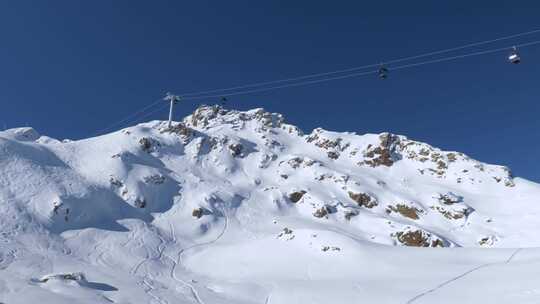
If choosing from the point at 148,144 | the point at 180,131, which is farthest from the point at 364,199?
the point at 180,131

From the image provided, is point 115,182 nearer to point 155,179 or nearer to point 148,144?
point 155,179

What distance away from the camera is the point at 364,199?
5912 centimetres

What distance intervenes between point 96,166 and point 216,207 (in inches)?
705

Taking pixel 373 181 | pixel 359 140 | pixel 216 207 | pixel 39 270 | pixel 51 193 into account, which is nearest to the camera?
pixel 39 270

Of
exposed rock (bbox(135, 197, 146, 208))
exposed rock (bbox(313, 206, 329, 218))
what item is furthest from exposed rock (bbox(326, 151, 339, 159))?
exposed rock (bbox(135, 197, 146, 208))

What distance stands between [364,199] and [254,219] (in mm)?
20857

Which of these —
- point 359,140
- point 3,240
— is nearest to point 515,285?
point 3,240

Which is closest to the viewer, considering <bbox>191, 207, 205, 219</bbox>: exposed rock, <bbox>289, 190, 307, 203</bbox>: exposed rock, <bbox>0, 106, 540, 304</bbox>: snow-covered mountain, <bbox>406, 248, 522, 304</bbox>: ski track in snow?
<bbox>406, 248, 522, 304</bbox>: ski track in snow

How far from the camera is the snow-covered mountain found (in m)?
20.2

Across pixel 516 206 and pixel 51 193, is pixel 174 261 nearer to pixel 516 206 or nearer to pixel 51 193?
pixel 51 193

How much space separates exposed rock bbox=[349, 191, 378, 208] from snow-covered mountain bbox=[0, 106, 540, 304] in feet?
0.65

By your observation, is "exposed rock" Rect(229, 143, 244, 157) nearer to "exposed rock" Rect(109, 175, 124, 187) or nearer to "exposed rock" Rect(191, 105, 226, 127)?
"exposed rock" Rect(191, 105, 226, 127)

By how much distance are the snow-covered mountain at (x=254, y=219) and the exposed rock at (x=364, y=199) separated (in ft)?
0.65

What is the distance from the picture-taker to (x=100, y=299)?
18.2 m
